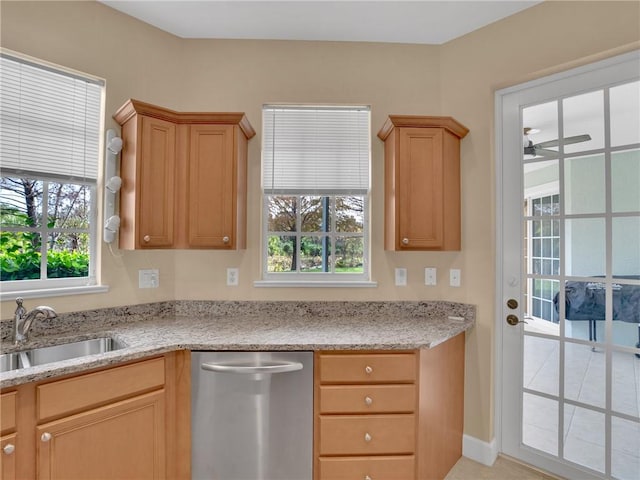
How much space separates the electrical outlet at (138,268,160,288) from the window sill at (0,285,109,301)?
194 millimetres

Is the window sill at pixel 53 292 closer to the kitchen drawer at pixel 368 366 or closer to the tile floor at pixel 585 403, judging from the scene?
the kitchen drawer at pixel 368 366

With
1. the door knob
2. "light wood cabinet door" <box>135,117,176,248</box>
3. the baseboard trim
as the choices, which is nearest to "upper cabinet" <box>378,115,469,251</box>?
the door knob

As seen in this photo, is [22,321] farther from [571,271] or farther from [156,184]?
[571,271]

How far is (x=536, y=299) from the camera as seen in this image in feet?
6.42

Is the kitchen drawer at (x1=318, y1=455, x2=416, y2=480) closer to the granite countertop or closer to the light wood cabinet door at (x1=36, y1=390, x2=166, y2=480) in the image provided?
the granite countertop

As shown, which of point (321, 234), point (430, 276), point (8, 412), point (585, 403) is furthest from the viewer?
point (321, 234)

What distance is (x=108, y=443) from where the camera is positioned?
141 cm

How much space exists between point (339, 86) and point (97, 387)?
2265 millimetres

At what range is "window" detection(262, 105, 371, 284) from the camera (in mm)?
2277

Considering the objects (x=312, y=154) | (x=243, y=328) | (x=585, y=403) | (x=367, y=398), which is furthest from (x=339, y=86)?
(x=585, y=403)

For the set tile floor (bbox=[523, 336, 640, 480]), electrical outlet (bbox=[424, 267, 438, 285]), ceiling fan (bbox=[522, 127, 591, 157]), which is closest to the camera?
tile floor (bbox=[523, 336, 640, 480])

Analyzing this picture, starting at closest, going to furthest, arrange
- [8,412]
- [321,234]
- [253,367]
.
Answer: [8,412], [253,367], [321,234]

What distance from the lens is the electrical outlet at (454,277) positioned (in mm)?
2167

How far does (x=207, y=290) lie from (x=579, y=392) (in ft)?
7.76
